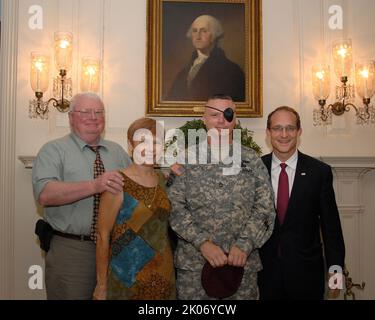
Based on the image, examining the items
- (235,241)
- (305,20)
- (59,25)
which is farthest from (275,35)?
(235,241)

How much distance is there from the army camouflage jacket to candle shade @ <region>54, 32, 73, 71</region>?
94.1 inches

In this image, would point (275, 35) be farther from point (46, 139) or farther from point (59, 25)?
point (46, 139)

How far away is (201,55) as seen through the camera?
4508 mm

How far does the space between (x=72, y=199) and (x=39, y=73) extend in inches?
87.7

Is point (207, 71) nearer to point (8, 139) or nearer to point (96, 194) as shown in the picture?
point (8, 139)

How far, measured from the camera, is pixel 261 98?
4492 millimetres

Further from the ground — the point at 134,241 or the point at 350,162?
the point at 350,162

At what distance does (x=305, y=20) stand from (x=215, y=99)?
2.72 m

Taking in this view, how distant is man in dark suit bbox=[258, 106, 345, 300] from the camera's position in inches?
97.0

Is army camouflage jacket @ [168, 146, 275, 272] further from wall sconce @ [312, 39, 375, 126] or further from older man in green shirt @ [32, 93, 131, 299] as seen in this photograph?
wall sconce @ [312, 39, 375, 126]

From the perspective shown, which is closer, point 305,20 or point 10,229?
point 10,229

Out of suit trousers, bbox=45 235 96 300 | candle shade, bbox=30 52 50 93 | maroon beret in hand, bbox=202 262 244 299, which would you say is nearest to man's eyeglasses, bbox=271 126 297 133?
maroon beret in hand, bbox=202 262 244 299

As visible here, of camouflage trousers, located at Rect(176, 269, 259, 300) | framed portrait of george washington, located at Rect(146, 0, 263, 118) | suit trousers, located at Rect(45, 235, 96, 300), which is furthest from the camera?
framed portrait of george washington, located at Rect(146, 0, 263, 118)

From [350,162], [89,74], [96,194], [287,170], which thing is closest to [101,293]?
[96,194]
